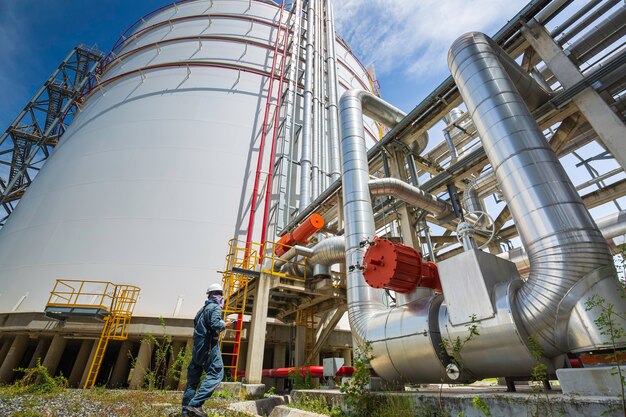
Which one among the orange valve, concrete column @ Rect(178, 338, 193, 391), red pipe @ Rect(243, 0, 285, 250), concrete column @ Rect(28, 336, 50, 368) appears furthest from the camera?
red pipe @ Rect(243, 0, 285, 250)

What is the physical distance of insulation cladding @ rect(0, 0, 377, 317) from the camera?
376 inches

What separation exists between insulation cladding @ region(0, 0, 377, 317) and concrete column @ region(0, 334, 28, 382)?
104 cm

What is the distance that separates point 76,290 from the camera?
906cm

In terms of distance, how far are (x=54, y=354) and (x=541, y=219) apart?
12.0 m

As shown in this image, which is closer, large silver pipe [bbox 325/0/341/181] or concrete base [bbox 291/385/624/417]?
concrete base [bbox 291/385/624/417]

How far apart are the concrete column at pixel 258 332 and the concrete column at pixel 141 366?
3.05 metres

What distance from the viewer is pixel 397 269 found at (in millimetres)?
3889

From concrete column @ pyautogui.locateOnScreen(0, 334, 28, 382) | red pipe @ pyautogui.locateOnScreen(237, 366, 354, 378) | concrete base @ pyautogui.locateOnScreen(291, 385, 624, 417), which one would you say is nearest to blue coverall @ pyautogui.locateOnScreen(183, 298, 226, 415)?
concrete base @ pyautogui.locateOnScreen(291, 385, 624, 417)

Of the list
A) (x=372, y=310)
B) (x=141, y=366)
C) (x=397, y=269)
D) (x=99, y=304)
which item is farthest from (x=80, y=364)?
(x=397, y=269)

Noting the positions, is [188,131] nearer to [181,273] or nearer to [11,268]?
[181,273]

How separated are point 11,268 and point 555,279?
14053 millimetres

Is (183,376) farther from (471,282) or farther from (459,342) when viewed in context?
(471,282)

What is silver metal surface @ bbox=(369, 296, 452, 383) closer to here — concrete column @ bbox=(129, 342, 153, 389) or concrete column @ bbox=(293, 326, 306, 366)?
concrete column @ bbox=(293, 326, 306, 366)

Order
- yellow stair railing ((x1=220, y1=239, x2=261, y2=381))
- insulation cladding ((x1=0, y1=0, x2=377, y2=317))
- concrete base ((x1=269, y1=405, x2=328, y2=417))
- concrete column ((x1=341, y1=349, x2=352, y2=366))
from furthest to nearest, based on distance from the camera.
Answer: concrete column ((x1=341, y1=349, x2=352, y2=366)) → insulation cladding ((x1=0, y1=0, x2=377, y2=317)) → yellow stair railing ((x1=220, y1=239, x2=261, y2=381)) → concrete base ((x1=269, y1=405, x2=328, y2=417))
